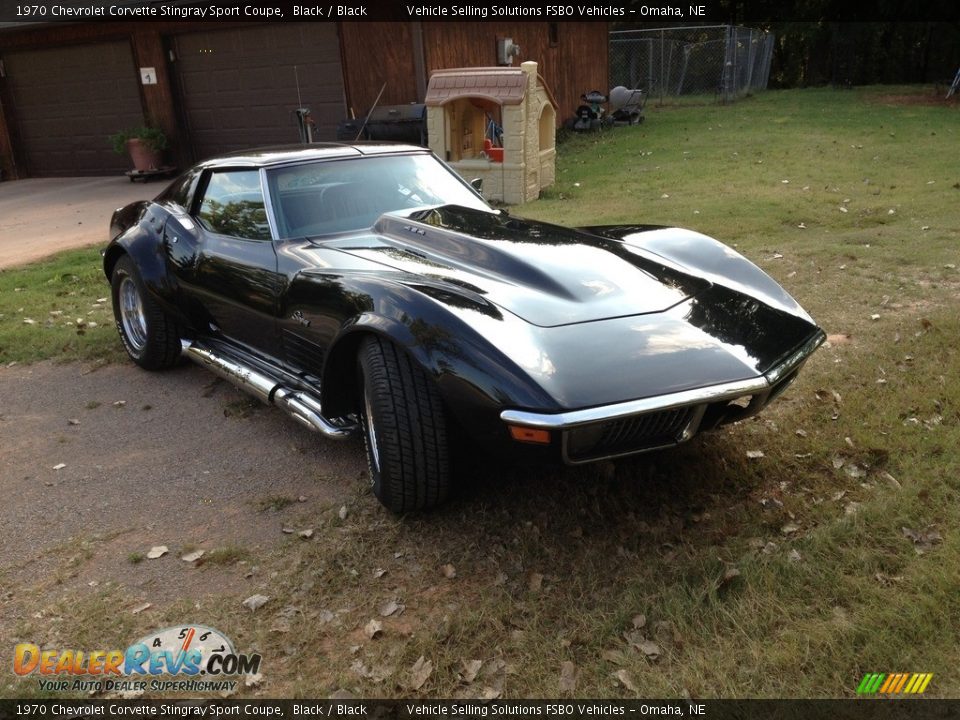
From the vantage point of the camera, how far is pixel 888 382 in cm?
411

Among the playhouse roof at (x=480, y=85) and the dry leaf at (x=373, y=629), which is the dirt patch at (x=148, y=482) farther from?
the playhouse roof at (x=480, y=85)

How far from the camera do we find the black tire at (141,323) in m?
5.09

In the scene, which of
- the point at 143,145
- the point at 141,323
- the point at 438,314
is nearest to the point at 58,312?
the point at 141,323

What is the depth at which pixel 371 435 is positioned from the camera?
3.22 meters

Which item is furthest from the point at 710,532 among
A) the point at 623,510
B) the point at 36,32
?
the point at 36,32

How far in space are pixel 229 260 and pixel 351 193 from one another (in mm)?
730

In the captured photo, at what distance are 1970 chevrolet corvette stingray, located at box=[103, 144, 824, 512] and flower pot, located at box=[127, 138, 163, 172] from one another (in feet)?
35.0

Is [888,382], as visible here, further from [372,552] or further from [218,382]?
[218,382]

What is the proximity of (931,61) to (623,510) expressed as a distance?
1111 inches

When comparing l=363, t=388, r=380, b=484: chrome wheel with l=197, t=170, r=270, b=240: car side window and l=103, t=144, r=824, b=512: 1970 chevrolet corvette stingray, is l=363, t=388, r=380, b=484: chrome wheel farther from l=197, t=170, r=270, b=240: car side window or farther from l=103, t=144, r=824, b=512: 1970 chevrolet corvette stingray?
l=197, t=170, r=270, b=240: car side window

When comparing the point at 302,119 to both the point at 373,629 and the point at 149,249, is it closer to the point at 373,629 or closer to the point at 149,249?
the point at 149,249

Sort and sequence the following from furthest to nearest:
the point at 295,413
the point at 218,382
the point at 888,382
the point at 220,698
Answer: the point at 218,382
the point at 888,382
the point at 295,413
the point at 220,698

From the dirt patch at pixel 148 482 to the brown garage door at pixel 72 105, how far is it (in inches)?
482

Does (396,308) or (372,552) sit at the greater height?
(396,308)
